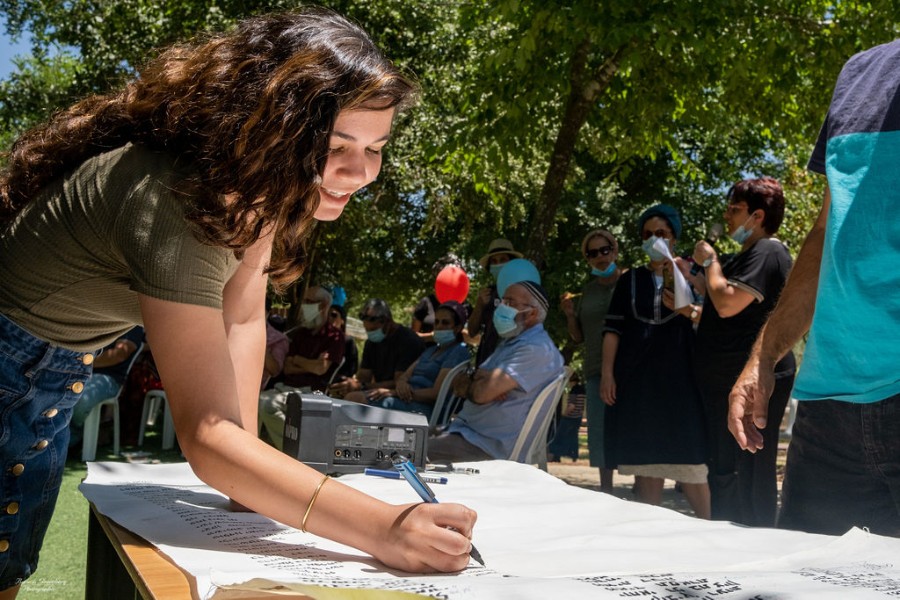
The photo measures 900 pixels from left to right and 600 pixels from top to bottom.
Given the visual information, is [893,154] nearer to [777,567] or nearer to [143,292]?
[777,567]

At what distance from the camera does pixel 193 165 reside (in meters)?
1.27

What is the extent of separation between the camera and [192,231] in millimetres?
1215

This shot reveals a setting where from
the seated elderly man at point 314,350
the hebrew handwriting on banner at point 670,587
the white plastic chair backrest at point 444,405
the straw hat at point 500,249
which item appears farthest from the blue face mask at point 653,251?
the hebrew handwriting on banner at point 670,587

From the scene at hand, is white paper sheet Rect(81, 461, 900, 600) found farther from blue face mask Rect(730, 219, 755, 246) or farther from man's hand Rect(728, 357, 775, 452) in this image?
blue face mask Rect(730, 219, 755, 246)

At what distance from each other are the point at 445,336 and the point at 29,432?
18.8 feet

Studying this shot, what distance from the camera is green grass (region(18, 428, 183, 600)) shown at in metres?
3.51

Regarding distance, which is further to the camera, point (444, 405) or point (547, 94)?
point (547, 94)

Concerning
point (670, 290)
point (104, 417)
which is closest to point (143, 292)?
point (670, 290)

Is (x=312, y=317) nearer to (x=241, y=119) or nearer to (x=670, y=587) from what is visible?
(x=241, y=119)

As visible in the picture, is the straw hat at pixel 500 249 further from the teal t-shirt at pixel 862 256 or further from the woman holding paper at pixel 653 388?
the teal t-shirt at pixel 862 256

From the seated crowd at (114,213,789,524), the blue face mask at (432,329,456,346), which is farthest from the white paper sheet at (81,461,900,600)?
the blue face mask at (432,329,456,346)

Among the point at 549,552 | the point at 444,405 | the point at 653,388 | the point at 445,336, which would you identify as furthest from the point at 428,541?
the point at 445,336

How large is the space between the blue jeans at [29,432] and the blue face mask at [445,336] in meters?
5.55

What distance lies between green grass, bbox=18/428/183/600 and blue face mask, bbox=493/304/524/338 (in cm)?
225
